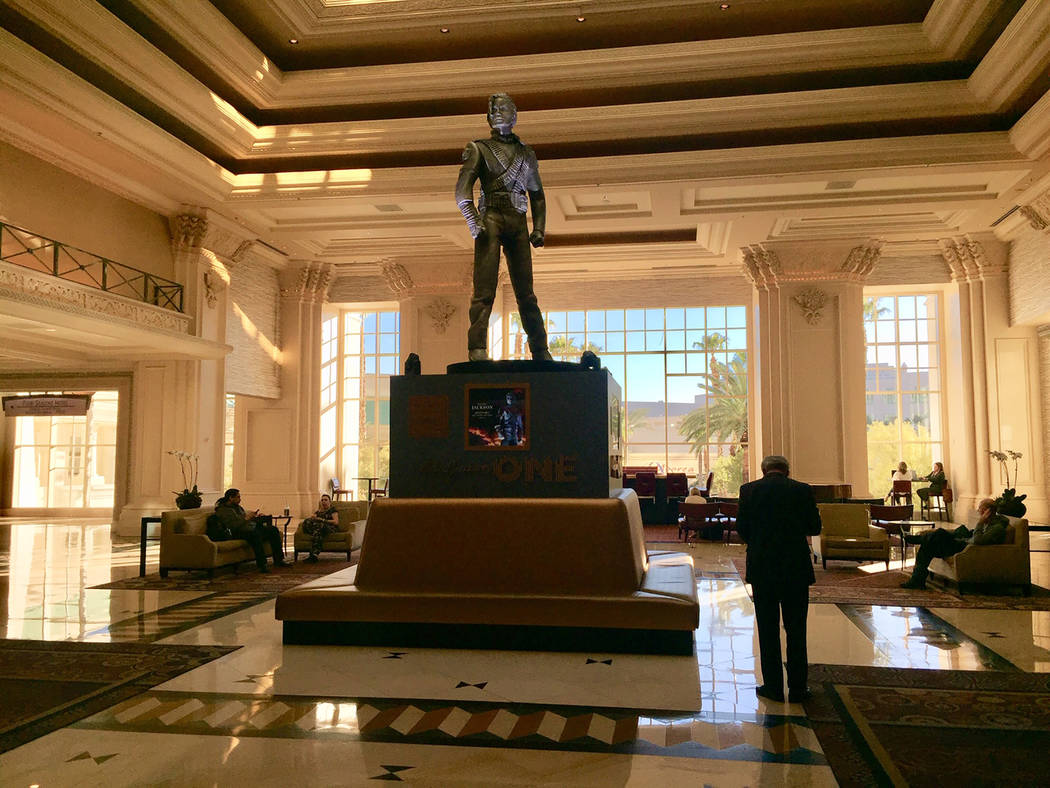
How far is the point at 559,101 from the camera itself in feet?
38.7

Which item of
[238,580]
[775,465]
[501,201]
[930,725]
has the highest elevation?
[501,201]

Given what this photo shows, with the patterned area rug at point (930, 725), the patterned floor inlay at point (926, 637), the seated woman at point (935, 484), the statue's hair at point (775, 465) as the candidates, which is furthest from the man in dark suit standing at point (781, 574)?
the seated woman at point (935, 484)

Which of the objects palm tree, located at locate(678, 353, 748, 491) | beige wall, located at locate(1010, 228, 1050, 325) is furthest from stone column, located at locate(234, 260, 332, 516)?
beige wall, located at locate(1010, 228, 1050, 325)

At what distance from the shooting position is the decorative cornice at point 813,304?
1581cm

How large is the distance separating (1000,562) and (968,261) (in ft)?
32.2

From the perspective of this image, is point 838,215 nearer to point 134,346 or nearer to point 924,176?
point 924,176

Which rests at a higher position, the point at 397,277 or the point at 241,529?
the point at 397,277

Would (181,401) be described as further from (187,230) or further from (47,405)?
(47,405)

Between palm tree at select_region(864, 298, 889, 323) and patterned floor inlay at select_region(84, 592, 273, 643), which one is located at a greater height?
palm tree at select_region(864, 298, 889, 323)

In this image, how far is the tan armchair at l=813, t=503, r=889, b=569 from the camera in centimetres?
953

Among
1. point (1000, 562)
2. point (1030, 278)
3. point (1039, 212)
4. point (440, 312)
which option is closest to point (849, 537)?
point (1000, 562)

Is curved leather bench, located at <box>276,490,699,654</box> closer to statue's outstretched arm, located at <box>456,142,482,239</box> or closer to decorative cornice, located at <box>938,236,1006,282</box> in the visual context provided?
statue's outstretched arm, located at <box>456,142,482,239</box>

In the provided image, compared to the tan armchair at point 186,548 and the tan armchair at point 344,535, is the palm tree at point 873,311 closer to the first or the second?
the tan armchair at point 344,535

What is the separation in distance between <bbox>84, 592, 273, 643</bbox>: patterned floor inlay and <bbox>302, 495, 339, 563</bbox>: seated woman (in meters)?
2.54
